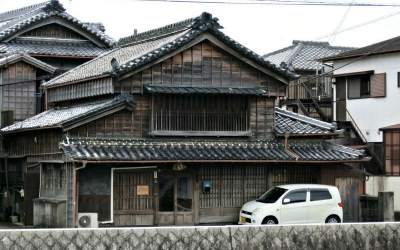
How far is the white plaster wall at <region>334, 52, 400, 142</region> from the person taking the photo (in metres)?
45.2

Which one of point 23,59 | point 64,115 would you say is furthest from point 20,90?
point 64,115

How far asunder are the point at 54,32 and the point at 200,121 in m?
14.8

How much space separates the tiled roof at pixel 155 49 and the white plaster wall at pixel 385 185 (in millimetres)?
12899

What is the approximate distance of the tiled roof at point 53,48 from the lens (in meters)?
41.8

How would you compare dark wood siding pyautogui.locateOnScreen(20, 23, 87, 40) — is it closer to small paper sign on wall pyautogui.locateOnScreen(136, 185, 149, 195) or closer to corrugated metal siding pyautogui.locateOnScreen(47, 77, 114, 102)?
corrugated metal siding pyautogui.locateOnScreen(47, 77, 114, 102)

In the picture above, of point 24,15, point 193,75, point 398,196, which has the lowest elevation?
point 398,196

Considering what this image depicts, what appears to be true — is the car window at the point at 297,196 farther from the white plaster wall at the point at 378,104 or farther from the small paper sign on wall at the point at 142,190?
the white plaster wall at the point at 378,104

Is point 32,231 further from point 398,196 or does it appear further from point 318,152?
point 398,196

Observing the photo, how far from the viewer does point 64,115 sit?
110 ft

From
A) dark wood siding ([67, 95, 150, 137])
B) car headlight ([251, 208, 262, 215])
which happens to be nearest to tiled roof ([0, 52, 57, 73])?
dark wood siding ([67, 95, 150, 137])

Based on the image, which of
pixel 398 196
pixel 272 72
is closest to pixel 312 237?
pixel 272 72

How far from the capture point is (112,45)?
4509 centimetres

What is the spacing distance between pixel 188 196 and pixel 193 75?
4964mm

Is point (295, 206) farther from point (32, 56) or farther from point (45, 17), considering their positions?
point (45, 17)
